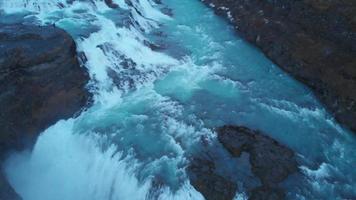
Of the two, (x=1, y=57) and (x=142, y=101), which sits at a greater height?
(x=1, y=57)

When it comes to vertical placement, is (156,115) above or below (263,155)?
below

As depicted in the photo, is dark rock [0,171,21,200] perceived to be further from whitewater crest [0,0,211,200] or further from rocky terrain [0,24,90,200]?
rocky terrain [0,24,90,200]

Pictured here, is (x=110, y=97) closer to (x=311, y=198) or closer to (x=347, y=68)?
(x=311, y=198)

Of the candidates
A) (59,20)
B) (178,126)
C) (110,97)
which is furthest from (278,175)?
(59,20)

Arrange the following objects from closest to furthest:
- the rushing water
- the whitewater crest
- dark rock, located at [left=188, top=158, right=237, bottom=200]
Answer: dark rock, located at [left=188, top=158, right=237, bottom=200]
the whitewater crest
the rushing water

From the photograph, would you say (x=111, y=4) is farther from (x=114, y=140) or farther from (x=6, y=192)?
(x=6, y=192)

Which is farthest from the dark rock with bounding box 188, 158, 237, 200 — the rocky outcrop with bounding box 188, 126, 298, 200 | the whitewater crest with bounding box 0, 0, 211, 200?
the whitewater crest with bounding box 0, 0, 211, 200

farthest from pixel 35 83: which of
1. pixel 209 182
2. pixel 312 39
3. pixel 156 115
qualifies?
pixel 312 39
